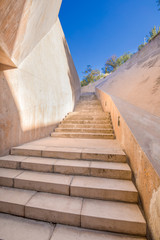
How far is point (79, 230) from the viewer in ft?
4.11

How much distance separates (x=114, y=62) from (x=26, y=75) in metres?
24.0

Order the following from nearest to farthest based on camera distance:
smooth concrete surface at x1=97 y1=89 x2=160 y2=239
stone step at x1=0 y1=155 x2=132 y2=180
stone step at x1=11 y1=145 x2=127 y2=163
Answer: smooth concrete surface at x1=97 y1=89 x2=160 y2=239 < stone step at x1=0 y1=155 x2=132 y2=180 < stone step at x1=11 y1=145 x2=127 y2=163

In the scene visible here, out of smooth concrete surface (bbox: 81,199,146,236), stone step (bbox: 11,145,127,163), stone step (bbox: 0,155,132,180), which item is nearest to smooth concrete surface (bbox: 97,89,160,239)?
smooth concrete surface (bbox: 81,199,146,236)

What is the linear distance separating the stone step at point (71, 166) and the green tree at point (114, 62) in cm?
2380

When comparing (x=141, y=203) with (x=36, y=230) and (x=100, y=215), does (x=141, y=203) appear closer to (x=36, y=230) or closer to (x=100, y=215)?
(x=100, y=215)

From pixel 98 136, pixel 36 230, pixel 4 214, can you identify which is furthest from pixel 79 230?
pixel 98 136

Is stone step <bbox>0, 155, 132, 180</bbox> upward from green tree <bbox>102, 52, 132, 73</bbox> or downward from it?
downward

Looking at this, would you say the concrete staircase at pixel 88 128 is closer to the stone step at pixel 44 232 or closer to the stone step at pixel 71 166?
the stone step at pixel 71 166

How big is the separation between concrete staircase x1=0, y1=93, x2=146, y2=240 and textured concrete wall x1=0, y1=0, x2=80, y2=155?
34.3 inches

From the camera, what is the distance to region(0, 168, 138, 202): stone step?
4.79 ft

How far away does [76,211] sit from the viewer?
132 cm

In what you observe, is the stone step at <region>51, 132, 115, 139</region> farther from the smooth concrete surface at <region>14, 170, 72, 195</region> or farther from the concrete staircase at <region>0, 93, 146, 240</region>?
the smooth concrete surface at <region>14, 170, 72, 195</region>

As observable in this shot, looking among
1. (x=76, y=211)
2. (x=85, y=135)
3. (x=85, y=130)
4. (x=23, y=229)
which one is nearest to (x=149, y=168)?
(x=76, y=211)

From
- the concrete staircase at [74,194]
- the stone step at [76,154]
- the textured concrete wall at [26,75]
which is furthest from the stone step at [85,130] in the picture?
the concrete staircase at [74,194]
